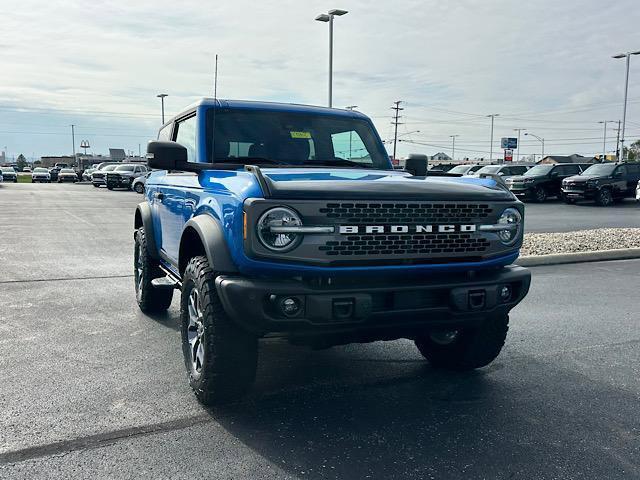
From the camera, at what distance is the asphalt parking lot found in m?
3.05

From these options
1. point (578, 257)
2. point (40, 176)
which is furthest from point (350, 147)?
point (40, 176)

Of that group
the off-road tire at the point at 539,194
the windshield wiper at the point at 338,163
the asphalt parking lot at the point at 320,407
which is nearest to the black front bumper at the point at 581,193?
the off-road tire at the point at 539,194

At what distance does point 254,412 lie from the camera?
3.67m

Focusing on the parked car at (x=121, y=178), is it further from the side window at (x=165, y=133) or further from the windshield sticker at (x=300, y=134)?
the windshield sticker at (x=300, y=134)

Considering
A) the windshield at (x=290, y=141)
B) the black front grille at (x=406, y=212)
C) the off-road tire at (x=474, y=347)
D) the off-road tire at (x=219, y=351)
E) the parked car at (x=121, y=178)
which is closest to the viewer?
the black front grille at (x=406, y=212)

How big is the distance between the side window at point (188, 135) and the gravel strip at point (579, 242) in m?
6.33

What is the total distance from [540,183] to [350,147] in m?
22.1

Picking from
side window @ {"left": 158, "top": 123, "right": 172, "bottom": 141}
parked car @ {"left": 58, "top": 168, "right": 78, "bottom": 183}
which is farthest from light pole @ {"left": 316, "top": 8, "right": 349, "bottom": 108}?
parked car @ {"left": 58, "top": 168, "right": 78, "bottom": 183}

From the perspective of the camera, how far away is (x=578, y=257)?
986cm

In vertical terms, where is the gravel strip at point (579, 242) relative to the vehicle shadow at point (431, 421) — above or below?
above

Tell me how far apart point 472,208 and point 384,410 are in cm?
134

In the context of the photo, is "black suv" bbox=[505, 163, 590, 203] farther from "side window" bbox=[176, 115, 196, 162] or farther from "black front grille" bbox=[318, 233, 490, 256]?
"black front grille" bbox=[318, 233, 490, 256]

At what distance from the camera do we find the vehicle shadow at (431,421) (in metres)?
3.05

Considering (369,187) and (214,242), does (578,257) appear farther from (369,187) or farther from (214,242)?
(214,242)
